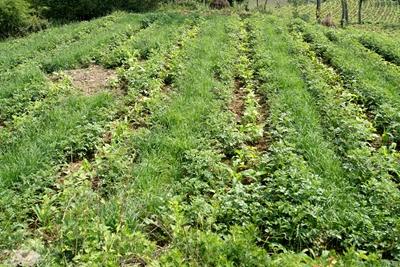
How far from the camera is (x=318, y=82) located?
962 centimetres

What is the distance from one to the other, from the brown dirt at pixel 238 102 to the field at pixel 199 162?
0.04 meters

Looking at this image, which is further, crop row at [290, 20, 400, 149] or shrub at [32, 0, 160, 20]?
shrub at [32, 0, 160, 20]

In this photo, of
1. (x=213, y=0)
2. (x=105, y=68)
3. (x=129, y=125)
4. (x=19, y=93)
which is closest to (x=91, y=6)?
(x=213, y=0)

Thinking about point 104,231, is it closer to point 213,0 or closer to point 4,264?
point 4,264

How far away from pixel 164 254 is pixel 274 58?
8.69 meters

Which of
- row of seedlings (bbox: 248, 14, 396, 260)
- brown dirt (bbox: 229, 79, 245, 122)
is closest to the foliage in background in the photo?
brown dirt (bbox: 229, 79, 245, 122)

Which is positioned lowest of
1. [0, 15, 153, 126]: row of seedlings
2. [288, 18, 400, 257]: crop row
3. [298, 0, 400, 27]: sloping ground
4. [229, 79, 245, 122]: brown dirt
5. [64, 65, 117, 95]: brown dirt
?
[298, 0, 400, 27]: sloping ground

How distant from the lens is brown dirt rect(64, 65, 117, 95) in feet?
31.8

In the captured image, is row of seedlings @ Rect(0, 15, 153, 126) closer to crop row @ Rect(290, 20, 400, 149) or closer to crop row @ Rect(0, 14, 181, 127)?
crop row @ Rect(0, 14, 181, 127)

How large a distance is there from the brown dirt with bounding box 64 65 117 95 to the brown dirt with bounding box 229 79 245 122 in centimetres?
291

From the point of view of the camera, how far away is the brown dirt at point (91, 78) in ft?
31.8

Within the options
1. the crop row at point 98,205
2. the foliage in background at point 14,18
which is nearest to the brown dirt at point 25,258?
the crop row at point 98,205

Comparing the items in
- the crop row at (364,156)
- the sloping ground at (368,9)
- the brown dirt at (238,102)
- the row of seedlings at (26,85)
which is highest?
the row of seedlings at (26,85)

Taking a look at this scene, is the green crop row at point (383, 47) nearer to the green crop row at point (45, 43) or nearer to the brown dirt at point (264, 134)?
the brown dirt at point (264, 134)
